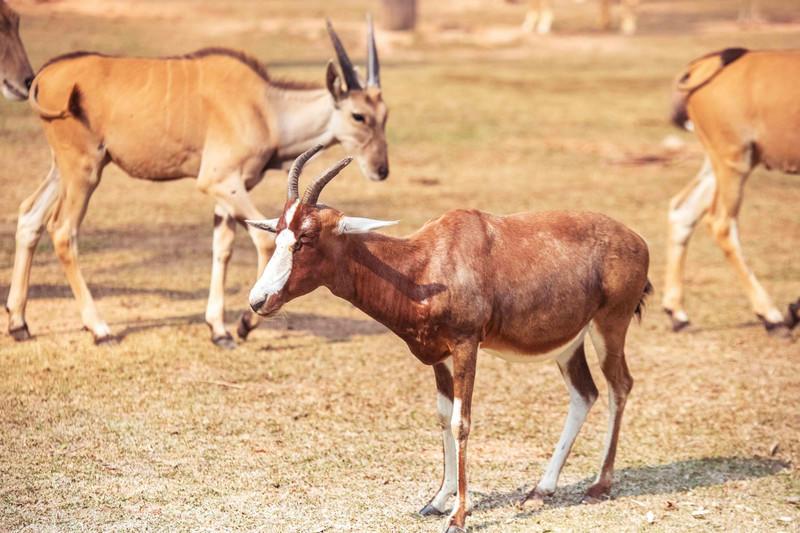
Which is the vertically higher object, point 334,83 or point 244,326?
point 334,83

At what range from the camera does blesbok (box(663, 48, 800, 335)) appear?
385 inches

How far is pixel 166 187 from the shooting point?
47.2 ft

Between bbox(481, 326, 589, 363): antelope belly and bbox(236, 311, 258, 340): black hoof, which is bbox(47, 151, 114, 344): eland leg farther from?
bbox(481, 326, 589, 363): antelope belly

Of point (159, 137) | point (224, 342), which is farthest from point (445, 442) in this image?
point (159, 137)

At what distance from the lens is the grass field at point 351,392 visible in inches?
253

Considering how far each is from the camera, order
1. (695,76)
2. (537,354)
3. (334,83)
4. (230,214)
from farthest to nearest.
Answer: (695,76), (334,83), (230,214), (537,354)

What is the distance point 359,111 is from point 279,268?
423 centimetres

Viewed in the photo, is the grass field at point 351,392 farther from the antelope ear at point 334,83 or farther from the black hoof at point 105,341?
the antelope ear at point 334,83

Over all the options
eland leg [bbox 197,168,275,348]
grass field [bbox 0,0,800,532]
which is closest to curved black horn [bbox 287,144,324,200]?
grass field [bbox 0,0,800,532]

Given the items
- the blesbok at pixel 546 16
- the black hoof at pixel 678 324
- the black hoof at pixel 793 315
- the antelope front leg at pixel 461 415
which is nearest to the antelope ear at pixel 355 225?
the antelope front leg at pixel 461 415

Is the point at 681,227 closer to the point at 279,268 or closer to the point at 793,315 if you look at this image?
the point at 793,315

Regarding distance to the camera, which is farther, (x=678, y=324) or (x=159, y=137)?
(x=678, y=324)

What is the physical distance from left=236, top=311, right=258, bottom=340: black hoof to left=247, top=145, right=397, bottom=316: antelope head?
339 cm

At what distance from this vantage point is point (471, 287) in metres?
5.97
